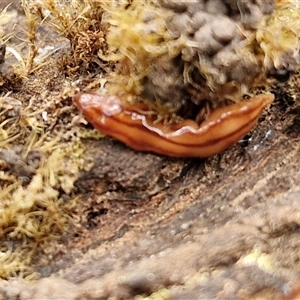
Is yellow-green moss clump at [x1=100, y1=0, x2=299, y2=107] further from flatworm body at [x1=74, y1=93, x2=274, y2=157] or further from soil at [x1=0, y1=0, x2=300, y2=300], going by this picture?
soil at [x1=0, y1=0, x2=300, y2=300]

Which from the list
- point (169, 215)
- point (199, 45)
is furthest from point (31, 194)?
point (199, 45)

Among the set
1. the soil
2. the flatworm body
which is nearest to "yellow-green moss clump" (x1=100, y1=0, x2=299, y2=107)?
the flatworm body

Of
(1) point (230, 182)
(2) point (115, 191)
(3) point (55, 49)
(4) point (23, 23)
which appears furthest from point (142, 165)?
(4) point (23, 23)

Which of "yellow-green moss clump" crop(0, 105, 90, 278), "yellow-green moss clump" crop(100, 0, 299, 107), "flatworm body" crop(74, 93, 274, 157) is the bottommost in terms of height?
"yellow-green moss clump" crop(0, 105, 90, 278)

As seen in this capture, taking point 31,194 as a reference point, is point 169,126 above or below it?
above

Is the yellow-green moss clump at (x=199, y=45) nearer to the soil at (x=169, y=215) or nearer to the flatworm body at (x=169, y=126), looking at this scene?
the flatworm body at (x=169, y=126)

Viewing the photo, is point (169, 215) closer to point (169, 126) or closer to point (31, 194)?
point (169, 126)
